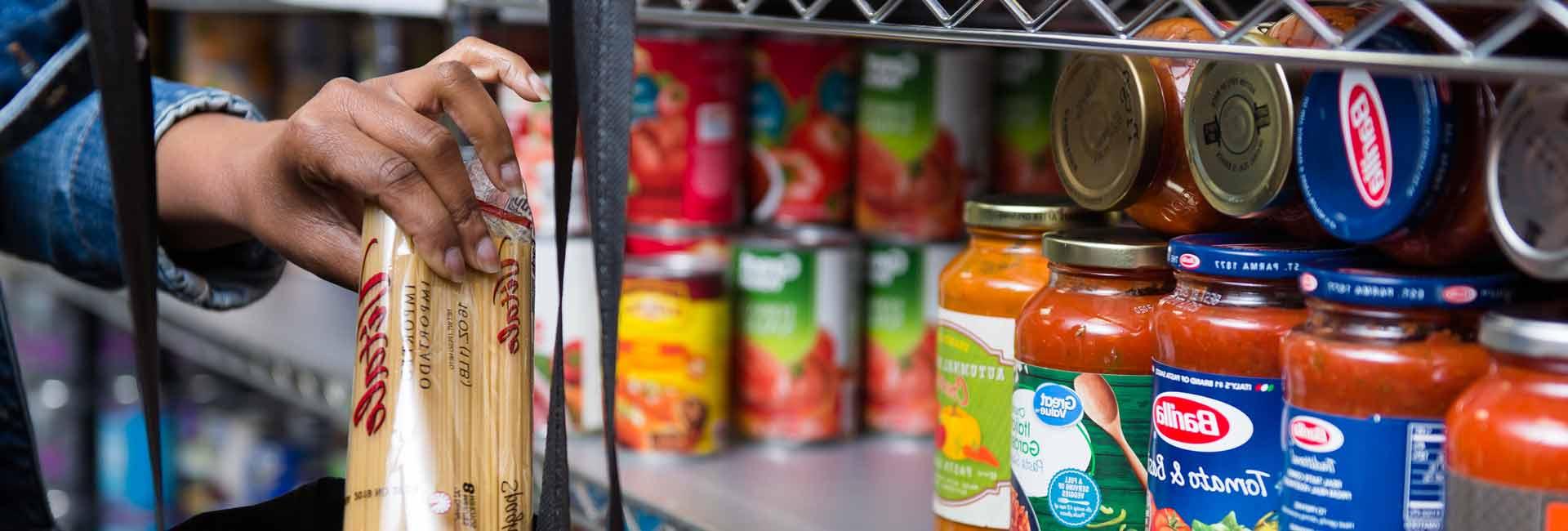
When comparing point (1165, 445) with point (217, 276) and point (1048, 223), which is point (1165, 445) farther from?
point (217, 276)

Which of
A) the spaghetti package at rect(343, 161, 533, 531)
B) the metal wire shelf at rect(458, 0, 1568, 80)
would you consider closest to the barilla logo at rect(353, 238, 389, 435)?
the spaghetti package at rect(343, 161, 533, 531)

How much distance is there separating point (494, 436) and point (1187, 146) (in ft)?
1.29

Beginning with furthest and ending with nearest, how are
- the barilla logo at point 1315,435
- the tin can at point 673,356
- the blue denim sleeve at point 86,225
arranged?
1. the tin can at point 673,356
2. the blue denim sleeve at point 86,225
3. the barilla logo at point 1315,435

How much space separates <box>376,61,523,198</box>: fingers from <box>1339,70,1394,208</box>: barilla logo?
388 millimetres

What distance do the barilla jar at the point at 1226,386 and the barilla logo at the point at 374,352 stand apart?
14.8 inches

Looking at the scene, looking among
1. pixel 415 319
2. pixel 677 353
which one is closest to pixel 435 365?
pixel 415 319

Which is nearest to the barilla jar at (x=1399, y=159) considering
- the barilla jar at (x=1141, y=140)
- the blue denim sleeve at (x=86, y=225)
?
the barilla jar at (x=1141, y=140)

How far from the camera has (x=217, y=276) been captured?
3.56 ft

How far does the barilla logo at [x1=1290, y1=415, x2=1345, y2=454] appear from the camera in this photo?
0.64 metres

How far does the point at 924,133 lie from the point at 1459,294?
0.84 metres

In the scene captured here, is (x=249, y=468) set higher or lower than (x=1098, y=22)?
lower

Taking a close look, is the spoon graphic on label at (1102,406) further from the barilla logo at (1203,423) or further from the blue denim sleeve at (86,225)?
the blue denim sleeve at (86,225)

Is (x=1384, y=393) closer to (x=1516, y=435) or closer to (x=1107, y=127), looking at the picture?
(x=1516, y=435)

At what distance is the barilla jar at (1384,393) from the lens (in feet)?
2.07
